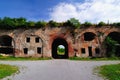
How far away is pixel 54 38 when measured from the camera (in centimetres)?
4166

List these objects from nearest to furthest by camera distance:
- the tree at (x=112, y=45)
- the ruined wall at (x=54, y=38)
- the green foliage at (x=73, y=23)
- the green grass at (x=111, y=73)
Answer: the green grass at (x=111, y=73) < the tree at (x=112, y=45) < the ruined wall at (x=54, y=38) < the green foliage at (x=73, y=23)

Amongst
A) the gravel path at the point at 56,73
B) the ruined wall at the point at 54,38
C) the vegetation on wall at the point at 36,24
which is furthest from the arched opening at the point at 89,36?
the gravel path at the point at 56,73

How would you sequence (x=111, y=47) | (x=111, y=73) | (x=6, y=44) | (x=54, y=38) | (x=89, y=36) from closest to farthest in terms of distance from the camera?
(x=111, y=73), (x=111, y=47), (x=54, y=38), (x=89, y=36), (x=6, y=44)

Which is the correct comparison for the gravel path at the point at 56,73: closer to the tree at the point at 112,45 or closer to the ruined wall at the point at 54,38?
the tree at the point at 112,45

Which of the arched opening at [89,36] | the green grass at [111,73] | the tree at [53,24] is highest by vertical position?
the tree at [53,24]

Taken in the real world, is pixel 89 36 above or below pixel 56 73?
above

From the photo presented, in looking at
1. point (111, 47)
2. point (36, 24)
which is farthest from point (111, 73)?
point (36, 24)

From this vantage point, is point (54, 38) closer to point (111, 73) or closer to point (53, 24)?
point (53, 24)

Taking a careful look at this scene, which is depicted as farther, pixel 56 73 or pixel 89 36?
pixel 89 36

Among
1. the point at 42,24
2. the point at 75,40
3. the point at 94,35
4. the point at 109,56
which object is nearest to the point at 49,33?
the point at 42,24

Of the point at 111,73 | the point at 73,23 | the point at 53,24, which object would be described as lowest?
the point at 111,73

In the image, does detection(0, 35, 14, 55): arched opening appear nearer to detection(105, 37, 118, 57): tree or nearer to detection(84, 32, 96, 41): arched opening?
detection(84, 32, 96, 41): arched opening

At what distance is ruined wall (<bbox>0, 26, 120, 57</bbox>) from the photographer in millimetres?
41125

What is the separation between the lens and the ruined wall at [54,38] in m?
41.1
